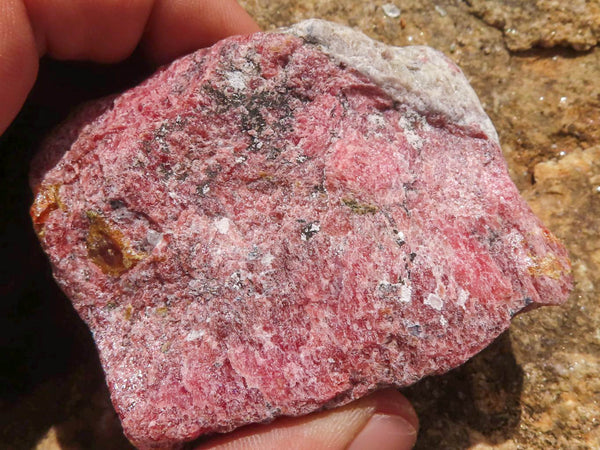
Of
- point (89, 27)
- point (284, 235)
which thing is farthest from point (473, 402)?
point (89, 27)

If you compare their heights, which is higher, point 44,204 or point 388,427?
point 44,204

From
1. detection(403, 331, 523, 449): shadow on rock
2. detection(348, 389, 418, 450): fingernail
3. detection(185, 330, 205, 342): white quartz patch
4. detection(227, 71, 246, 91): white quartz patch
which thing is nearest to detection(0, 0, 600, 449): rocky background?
detection(403, 331, 523, 449): shadow on rock

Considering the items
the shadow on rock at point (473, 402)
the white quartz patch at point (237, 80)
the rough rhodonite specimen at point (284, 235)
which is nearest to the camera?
the rough rhodonite specimen at point (284, 235)

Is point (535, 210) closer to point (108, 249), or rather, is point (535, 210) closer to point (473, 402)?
point (473, 402)

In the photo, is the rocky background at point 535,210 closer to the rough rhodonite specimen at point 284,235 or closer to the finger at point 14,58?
the finger at point 14,58

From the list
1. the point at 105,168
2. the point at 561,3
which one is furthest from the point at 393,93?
the point at 561,3

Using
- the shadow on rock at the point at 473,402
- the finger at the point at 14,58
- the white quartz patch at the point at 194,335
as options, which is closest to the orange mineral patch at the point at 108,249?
the white quartz patch at the point at 194,335

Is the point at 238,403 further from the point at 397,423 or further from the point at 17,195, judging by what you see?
the point at 17,195

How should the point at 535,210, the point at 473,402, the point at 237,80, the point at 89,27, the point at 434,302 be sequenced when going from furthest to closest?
1. the point at 535,210
2. the point at 473,402
3. the point at 89,27
4. the point at 237,80
5. the point at 434,302
